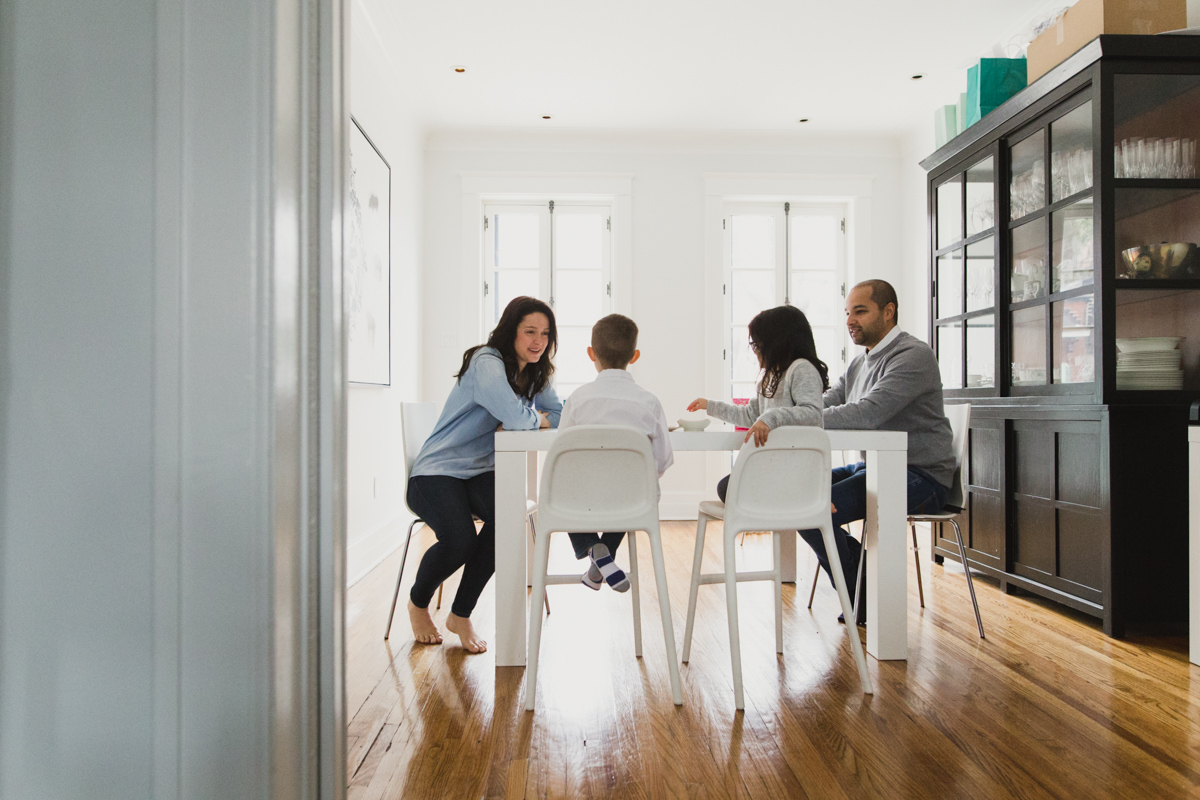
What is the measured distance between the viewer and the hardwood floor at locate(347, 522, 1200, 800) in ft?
4.87

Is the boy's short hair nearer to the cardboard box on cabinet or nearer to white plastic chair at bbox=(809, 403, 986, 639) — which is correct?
white plastic chair at bbox=(809, 403, 986, 639)

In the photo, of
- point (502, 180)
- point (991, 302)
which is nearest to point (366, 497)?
point (502, 180)

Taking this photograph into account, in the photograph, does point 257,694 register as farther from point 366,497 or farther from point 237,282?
point 366,497

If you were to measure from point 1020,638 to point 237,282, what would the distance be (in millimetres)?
2585

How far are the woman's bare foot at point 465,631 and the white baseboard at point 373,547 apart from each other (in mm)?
1089

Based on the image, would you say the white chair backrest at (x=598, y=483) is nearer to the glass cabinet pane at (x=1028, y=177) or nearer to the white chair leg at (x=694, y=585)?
the white chair leg at (x=694, y=585)

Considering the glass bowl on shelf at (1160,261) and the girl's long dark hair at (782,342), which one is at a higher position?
the glass bowl on shelf at (1160,261)

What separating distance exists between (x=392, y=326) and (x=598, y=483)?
262 cm

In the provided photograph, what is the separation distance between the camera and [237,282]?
0.80 m

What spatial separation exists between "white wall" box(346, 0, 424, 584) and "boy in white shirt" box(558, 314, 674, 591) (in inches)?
54.5

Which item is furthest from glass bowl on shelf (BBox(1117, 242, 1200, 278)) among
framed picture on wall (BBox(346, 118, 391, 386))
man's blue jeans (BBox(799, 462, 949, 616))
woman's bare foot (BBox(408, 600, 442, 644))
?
framed picture on wall (BBox(346, 118, 391, 386))

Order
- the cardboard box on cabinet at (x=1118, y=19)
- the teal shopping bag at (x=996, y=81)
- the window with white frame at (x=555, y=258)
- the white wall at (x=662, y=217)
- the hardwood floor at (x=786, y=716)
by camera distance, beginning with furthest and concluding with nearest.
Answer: the window with white frame at (x=555, y=258) < the white wall at (x=662, y=217) < the teal shopping bag at (x=996, y=81) < the cardboard box on cabinet at (x=1118, y=19) < the hardwood floor at (x=786, y=716)

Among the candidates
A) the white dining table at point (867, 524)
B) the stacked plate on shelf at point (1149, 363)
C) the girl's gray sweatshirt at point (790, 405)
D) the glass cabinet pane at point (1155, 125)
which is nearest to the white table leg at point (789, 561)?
the girl's gray sweatshirt at point (790, 405)

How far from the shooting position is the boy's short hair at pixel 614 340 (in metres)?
2.22
